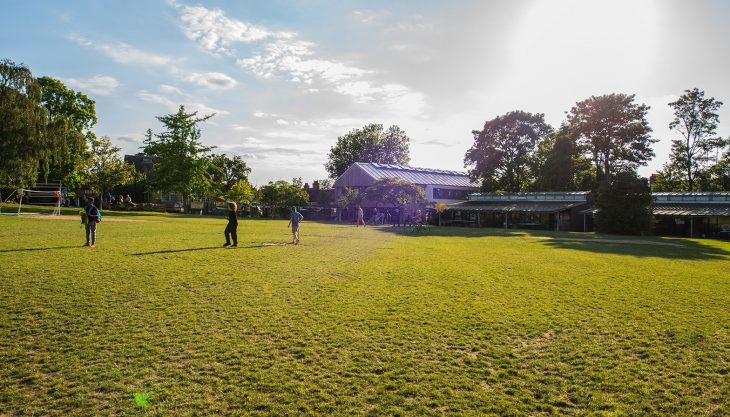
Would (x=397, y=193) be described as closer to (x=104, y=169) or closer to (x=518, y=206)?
(x=518, y=206)

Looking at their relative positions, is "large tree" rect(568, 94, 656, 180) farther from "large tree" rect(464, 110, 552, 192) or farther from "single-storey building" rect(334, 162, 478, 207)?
"single-storey building" rect(334, 162, 478, 207)

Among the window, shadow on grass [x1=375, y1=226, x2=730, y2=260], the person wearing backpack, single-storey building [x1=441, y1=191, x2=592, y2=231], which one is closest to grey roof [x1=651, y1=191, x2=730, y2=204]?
single-storey building [x1=441, y1=191, x2=592, y2=231]

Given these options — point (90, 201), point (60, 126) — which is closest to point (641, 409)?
point (90, 201)

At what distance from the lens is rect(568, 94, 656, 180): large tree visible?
5078 cm

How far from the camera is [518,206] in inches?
2116

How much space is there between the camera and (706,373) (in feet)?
19.1

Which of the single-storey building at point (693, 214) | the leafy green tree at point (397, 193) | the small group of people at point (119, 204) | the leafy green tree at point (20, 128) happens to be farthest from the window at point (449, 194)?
the leafy green tree at point (20, 128)

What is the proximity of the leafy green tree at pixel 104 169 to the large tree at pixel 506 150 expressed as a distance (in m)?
48.5

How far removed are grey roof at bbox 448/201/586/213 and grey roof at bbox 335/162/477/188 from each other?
880 centimetres

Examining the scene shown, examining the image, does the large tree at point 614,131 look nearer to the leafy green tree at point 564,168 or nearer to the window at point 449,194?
the leafy green tree at point 564,168

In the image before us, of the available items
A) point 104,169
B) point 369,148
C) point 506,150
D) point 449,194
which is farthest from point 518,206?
point 104,169

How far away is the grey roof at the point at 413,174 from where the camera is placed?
6475 cm

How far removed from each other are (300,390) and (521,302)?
20.2 feet

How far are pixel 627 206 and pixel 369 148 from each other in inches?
2252
